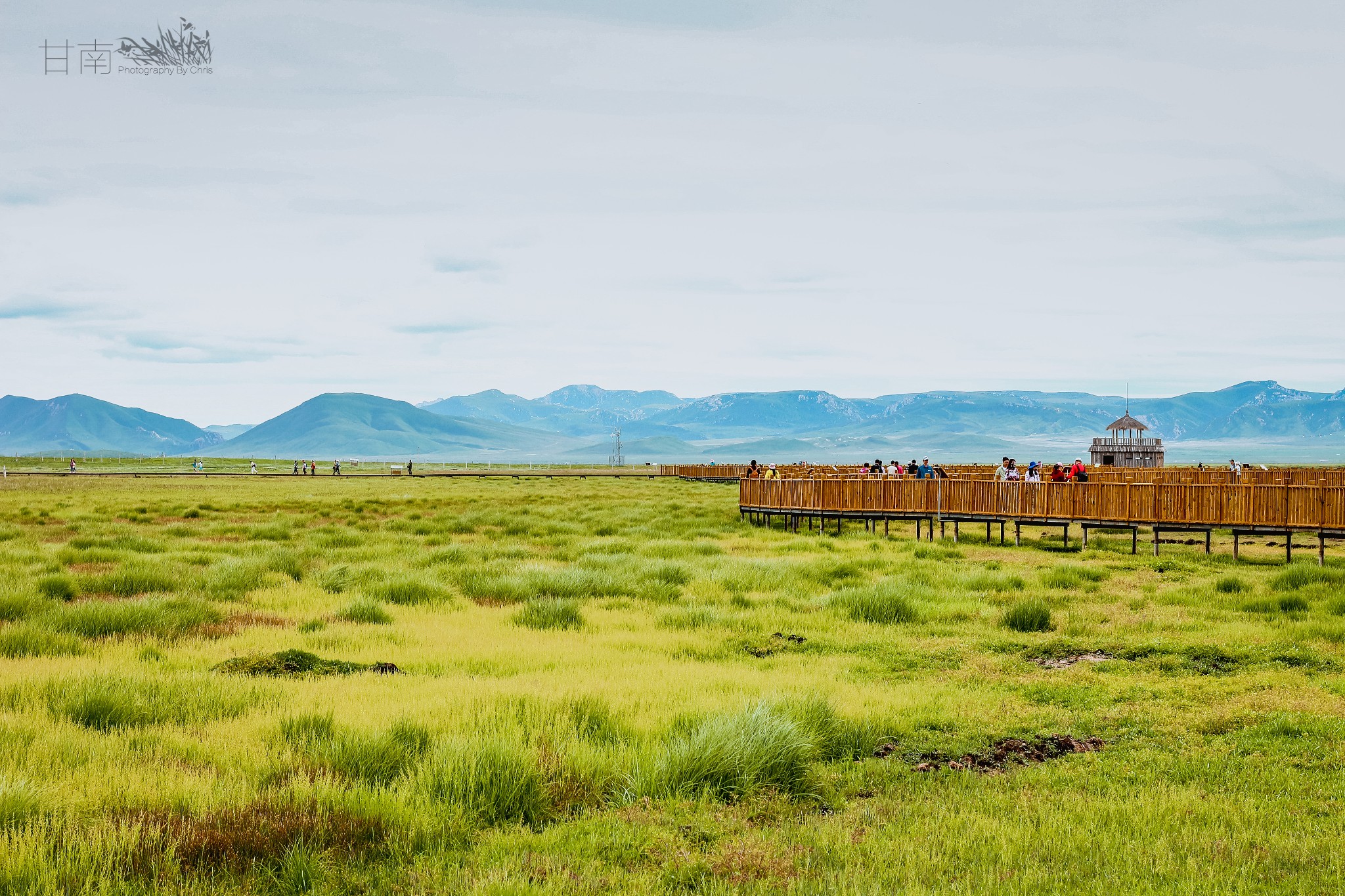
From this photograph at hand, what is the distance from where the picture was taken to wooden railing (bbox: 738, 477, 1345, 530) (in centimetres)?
2200

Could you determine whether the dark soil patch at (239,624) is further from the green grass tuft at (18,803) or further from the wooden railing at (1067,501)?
the wooden railing at (1067,501)

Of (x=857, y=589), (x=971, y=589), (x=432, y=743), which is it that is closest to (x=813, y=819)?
(x=432, y=743)

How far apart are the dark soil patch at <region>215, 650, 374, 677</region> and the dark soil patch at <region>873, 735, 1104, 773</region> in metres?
5.50

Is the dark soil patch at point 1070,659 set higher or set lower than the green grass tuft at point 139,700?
lower

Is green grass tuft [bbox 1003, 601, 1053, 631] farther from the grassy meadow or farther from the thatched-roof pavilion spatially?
the thatched-roof pavilion

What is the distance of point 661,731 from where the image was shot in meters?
7.95

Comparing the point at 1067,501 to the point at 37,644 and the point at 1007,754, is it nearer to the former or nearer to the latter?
the point at 1007,754

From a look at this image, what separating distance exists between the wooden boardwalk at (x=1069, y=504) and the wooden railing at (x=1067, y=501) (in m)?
0.02

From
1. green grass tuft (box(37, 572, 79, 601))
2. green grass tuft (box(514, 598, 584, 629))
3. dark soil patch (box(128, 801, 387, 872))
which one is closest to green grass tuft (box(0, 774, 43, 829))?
dark soil patch (box(128, 801, 387, 872))

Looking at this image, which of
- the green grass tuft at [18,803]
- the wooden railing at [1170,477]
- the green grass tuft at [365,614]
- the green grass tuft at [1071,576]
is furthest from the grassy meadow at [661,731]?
the wooden railing at [1170,477]

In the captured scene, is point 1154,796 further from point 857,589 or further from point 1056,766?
point 857,589

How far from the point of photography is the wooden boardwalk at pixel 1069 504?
22.0m

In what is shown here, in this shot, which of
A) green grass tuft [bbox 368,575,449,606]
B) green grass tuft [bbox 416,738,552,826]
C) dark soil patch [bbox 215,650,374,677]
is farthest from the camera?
green grass tuft [bbox 368,575,449,606]

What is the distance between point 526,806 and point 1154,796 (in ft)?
13.3
